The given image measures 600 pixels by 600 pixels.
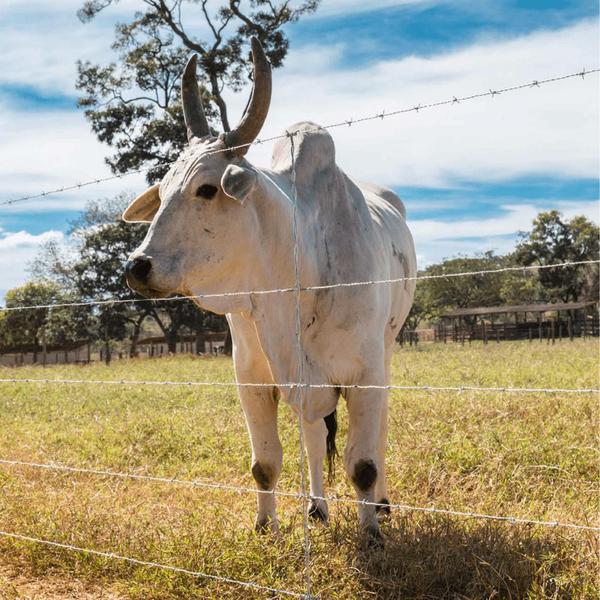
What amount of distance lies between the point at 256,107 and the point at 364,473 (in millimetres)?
1648

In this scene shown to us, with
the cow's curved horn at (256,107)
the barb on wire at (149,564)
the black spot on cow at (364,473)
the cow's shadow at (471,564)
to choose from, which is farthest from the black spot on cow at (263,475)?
the cow's curved horn at (256,107)

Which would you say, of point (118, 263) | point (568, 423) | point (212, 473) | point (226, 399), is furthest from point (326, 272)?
point (118, 263)

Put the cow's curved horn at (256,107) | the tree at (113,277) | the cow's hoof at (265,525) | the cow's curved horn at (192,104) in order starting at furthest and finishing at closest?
the tree at (113,277), the cow's hoof at (265,525), the cow's curved horn at (192,104), the cow's curved horn at (256,107)

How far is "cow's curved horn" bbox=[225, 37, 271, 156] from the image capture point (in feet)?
11.0

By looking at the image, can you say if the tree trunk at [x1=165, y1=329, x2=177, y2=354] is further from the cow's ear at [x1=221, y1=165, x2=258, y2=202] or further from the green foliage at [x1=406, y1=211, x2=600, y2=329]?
the cow's ear at [x1=221, y1=165, x2=258, y2=202]

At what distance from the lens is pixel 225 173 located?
3121 millimetres

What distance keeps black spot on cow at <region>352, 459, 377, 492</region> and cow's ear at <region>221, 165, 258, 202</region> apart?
51.3 inches

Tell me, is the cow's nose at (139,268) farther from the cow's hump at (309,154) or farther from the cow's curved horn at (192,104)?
the cow's hump at (309,154)

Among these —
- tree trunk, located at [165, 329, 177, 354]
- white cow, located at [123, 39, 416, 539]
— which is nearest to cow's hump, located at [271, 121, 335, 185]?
white cow, located at [123, 39, 416, 539]

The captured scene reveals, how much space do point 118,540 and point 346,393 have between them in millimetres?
1286

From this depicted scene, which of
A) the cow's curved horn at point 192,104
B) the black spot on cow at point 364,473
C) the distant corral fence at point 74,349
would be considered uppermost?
the cow's curved horn at point 192,104

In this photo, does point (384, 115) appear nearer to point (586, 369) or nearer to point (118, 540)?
point (118, 540)

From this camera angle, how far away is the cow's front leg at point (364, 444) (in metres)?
3.63

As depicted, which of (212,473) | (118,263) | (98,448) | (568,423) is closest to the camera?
(212,473)
